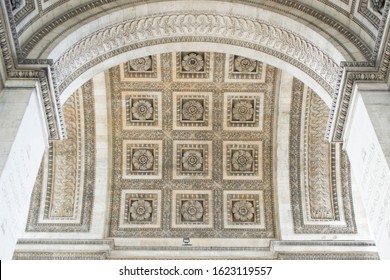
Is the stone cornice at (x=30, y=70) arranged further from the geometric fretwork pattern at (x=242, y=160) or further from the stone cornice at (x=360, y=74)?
the geometric fretwork pattern at (x=242, y=160)

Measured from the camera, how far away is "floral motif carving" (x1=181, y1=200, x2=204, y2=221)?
13664 millimetres

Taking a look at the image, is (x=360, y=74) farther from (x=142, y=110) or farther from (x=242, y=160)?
(x=142, y=110)

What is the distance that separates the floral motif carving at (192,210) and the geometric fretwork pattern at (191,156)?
25 millimetres

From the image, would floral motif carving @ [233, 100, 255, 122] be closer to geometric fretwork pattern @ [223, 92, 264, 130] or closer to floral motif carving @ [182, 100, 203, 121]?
geometric fretwork pattern @ [223, 92, 264, 130]

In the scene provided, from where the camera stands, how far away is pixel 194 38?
910cm

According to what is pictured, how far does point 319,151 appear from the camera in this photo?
13.5 meters

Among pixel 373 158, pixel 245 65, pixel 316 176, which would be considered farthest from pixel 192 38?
pixel 316 176

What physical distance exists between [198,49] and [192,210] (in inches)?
218

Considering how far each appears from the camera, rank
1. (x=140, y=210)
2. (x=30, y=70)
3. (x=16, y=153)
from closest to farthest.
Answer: (x=16, y=153)
(x=30, y=70)
(x=140, y=210)

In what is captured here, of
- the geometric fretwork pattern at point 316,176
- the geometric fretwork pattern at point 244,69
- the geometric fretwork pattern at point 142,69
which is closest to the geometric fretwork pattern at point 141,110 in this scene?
the geometric fretwork pattern at point 142,69

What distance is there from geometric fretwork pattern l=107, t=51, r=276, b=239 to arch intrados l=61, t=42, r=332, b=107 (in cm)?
380

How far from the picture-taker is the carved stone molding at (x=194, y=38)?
8.17 meters

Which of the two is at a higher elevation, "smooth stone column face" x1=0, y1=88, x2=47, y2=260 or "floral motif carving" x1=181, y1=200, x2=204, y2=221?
"floral motif carving" x1=181, y1=200, x2=204, y2=221

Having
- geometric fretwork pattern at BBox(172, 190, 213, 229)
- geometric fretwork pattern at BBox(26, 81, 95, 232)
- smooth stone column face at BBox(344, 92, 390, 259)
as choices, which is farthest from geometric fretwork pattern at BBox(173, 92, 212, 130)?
smooth stone column face at BBox(344, 92, 390, 259)
